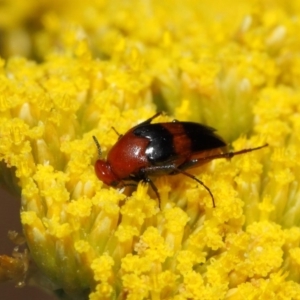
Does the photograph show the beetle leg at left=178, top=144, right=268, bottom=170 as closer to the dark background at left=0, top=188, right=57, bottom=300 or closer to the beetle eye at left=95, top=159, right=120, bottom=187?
the beetle eye at left=95, top=159, right=120, bottom=187

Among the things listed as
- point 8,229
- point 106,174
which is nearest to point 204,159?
point 106,174

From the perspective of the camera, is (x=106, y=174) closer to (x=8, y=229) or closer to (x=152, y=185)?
(x=152, y=185)

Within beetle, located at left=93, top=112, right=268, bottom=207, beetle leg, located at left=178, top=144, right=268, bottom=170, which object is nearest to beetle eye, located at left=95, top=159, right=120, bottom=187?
beetle, located at left=93, top=112, right=268, bottom=207

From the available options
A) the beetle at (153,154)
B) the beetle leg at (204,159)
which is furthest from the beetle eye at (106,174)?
the beetle leg at (204,159)

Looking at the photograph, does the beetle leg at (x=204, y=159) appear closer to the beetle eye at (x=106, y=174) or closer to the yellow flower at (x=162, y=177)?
the yellow flower at (x=162, y=177)

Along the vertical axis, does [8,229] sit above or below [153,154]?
below

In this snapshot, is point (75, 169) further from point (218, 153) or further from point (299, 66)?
point (299, 66)
